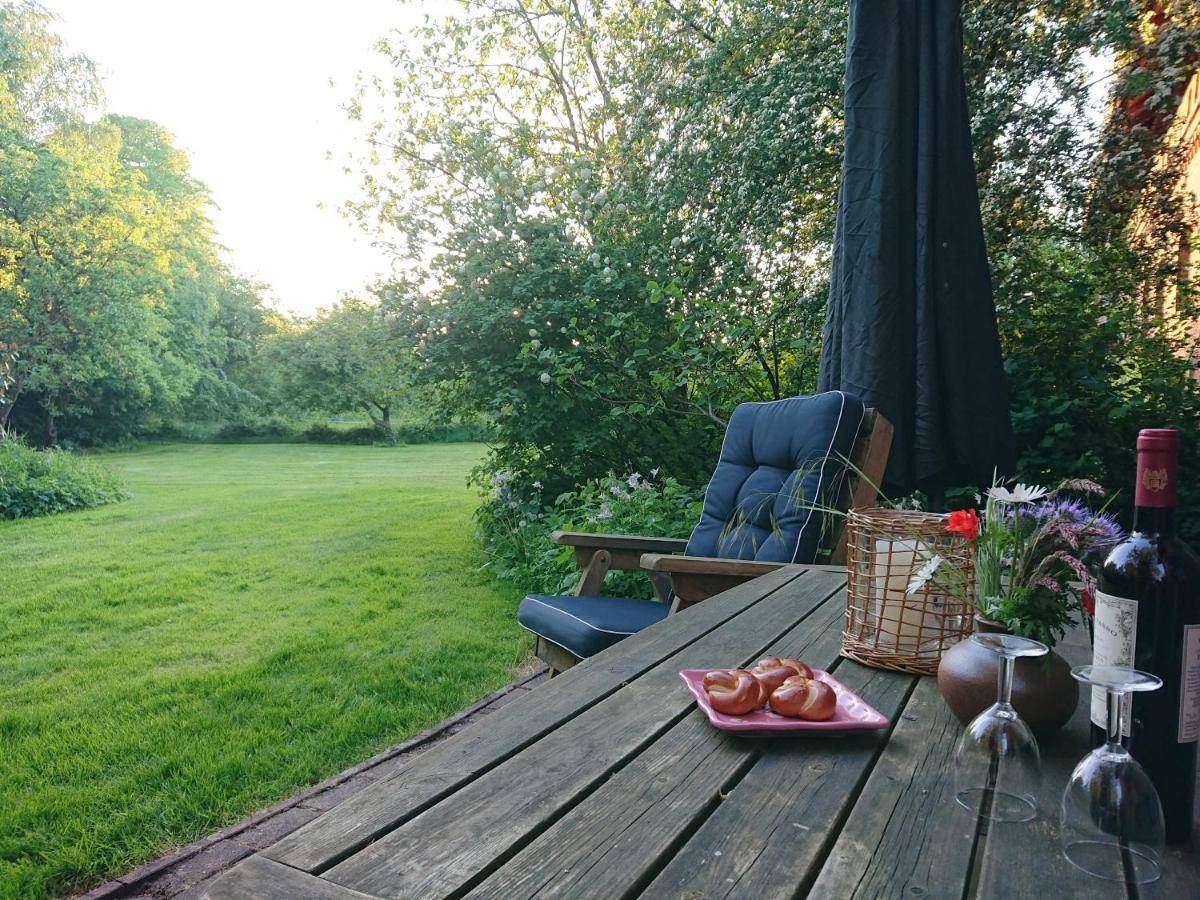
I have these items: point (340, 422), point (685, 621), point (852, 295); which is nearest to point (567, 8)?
point (852, 295)

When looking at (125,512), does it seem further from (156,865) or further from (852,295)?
(852,295)

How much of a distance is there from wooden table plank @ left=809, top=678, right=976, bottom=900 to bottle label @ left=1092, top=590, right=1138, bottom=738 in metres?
0.17

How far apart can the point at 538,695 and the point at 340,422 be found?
24038mm

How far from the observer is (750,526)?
263 cm

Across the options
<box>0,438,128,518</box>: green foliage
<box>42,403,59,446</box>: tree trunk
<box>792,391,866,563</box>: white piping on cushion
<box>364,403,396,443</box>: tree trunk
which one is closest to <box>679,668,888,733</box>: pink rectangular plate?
<box>792,391,866,563</box>: white piping on cushion

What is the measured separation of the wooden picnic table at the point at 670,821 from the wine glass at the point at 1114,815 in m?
0.02

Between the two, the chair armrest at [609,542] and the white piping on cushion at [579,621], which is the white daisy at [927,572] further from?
the chair armrest at [609,542]

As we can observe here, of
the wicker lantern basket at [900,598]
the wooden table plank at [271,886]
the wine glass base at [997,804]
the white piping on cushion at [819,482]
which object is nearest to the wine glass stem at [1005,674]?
the wine glass base at [997,804]

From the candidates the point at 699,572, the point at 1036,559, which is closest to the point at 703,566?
the point at 699,572

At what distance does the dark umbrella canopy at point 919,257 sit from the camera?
2492mm

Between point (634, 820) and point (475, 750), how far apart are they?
0.24m

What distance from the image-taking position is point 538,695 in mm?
1145

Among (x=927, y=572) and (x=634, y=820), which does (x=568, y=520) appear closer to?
(x=927, y=572)

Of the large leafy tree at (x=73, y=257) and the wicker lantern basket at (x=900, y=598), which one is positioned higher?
the large leafy tree at (x=73, y=257)
